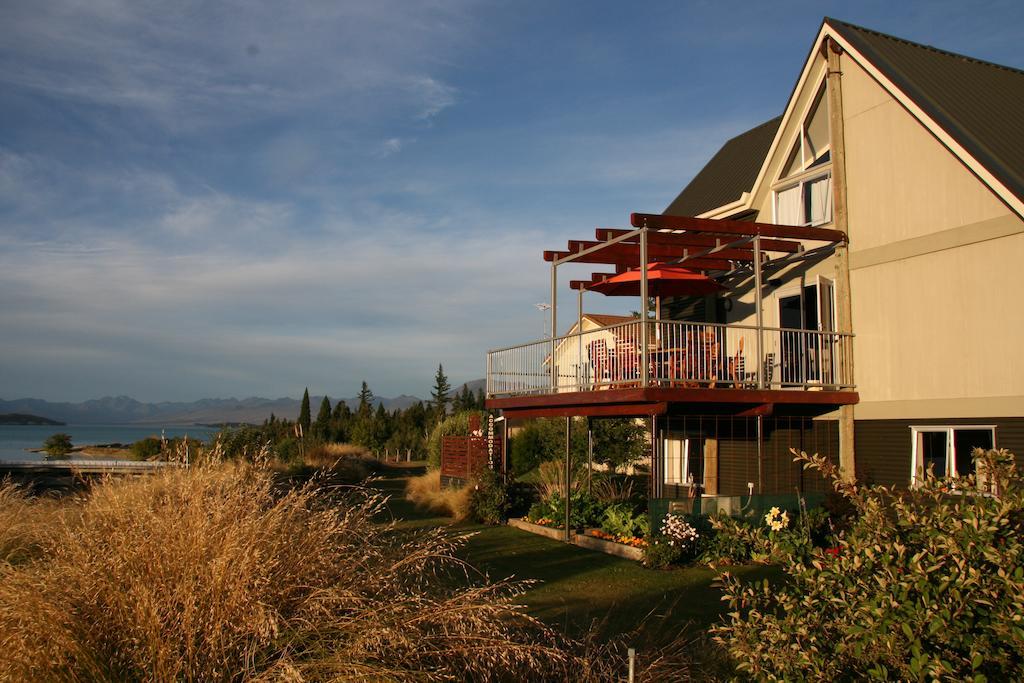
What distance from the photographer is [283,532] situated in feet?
16.7

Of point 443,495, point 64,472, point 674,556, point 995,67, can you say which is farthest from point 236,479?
point 64,472

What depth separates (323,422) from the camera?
161 ft

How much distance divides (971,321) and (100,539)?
35.3 feet

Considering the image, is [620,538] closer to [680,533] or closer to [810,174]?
[680,533]

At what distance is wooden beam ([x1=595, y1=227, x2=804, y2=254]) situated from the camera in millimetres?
13328

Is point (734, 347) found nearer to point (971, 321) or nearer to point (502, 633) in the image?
point (971, 321)

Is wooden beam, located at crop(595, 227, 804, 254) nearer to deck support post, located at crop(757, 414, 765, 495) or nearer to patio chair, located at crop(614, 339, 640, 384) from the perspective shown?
patio chair, located at crop(614, 339, 640, 384)

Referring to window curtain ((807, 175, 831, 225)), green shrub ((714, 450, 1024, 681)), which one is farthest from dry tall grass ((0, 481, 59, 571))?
window curtain ((807, 175, 831, 225))

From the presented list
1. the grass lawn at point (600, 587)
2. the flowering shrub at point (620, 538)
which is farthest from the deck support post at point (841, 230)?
the flowering shrub at point (620, 538)

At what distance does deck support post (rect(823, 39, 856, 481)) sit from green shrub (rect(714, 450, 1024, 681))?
30.6 feet

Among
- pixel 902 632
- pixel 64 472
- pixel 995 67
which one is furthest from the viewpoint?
pixel 64 472

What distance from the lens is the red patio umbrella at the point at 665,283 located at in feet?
45.2

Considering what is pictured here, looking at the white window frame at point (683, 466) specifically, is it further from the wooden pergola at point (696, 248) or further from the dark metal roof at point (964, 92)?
the dark metal roof at point (964, 92)

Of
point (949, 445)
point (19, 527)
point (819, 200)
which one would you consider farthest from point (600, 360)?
point (19, 527)
